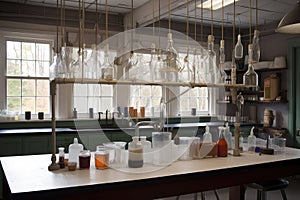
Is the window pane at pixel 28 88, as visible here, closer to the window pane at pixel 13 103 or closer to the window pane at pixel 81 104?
the window pane at pixel 13 103

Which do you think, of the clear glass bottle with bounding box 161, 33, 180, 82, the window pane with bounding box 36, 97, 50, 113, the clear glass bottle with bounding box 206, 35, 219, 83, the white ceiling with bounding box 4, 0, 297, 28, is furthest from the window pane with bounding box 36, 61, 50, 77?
the clear glass bottle with bounding box 206, 35, 219, 83

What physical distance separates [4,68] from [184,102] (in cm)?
347

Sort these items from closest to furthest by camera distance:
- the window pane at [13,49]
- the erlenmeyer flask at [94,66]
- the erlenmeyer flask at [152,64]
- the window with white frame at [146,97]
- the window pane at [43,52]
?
the erlenmeyer flask at [94,66], the erlenmeyer flask at [152,64], the window pane at [13,49], the window pane at [43,52], the window with white frame at [146,97]

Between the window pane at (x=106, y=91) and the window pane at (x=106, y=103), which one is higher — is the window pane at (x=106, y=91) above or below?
above

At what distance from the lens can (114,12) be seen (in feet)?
18.3

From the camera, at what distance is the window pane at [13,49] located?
4965 mm

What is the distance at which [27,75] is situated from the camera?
5.17 meters

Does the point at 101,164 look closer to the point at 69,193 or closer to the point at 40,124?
the point at 69,193

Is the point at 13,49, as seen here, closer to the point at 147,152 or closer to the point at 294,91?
the point at 147,152

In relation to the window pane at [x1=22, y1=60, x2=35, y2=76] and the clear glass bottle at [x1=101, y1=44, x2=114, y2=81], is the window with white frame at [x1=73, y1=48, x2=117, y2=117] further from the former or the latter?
the clear glass bottle at [x1=101, y1=44, x2=114, y2=81]

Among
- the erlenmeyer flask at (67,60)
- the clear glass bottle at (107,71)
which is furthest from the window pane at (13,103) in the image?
the clear glass bottle at (107,71)

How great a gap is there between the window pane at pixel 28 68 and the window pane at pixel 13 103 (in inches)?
17.4

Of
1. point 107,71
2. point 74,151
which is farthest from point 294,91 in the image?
point 74,151

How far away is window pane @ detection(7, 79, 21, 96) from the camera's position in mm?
5016
